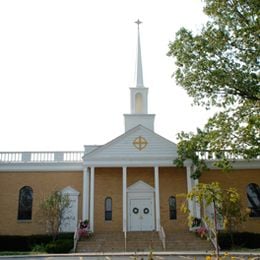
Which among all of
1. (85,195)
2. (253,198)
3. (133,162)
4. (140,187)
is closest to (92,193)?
(85,195)

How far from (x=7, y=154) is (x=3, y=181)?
206 cm

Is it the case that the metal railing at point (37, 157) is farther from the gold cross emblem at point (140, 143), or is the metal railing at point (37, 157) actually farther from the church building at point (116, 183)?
the gold cross emblem at point (140, 143)

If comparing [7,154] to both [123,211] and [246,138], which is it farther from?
[246,138]

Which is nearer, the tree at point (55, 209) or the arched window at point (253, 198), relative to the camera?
the tree at point (55, 209)

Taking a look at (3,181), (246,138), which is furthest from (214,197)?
(3,181)

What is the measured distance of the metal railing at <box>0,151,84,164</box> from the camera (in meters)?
30.2

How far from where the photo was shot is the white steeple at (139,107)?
32.2m

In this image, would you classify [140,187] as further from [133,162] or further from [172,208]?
[172,208]

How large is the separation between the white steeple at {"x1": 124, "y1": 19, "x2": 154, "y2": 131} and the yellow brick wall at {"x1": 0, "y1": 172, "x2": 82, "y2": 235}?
5.98m

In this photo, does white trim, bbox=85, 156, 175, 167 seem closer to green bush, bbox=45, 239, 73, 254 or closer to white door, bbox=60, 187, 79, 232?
white door, bbox=60, 187, 79, 232

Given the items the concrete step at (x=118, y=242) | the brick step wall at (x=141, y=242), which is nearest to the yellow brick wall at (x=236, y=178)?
the brick step wall at (x=141, y=242)

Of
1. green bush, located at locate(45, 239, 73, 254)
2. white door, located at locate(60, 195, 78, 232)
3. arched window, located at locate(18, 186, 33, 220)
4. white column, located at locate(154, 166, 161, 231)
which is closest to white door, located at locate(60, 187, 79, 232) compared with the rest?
white door, located at locate(60, 195, 78, 232)

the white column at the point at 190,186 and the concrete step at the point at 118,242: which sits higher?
the white column at the point at 190,186

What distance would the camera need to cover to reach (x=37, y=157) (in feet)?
99.6
